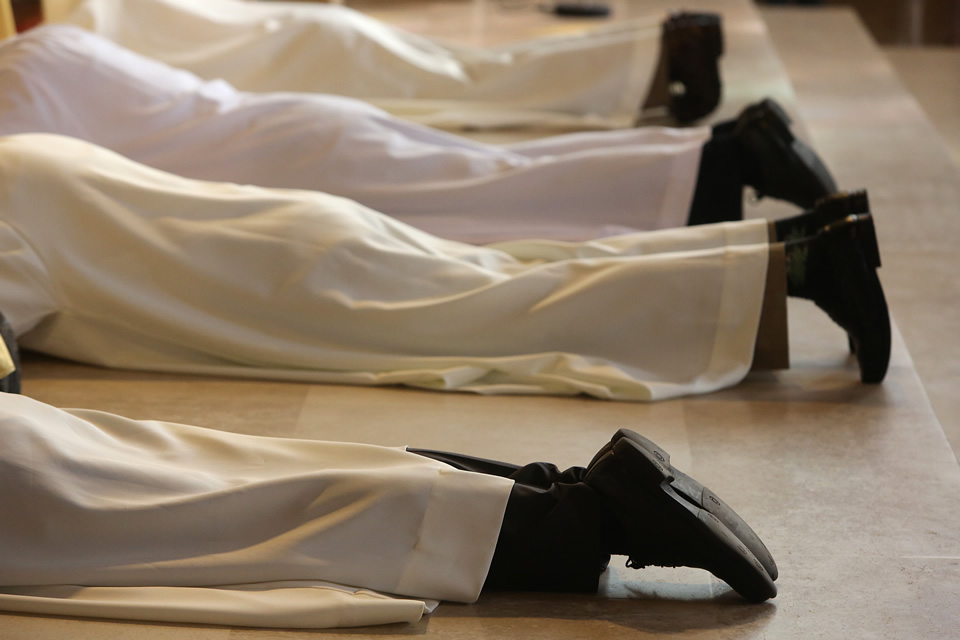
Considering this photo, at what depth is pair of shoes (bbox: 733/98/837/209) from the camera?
92.6 inches

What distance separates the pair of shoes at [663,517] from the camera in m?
1.36

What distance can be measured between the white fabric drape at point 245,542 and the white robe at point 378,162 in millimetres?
1180

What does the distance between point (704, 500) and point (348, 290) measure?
836mm

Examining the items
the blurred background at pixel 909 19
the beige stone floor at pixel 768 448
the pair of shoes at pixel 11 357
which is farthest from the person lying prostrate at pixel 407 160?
the blurred background at pixel 909 19

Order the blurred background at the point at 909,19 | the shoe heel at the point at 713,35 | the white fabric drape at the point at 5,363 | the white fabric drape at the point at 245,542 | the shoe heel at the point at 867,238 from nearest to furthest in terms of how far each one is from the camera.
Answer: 1. the white fabric drape at the point at 245,542
2. the white fabric drape at the point at 5,363
3. the shoe heel at the point at 867,238
4. the shoe heel at the point at 713,35
5. the blurred background at the point at 909,19

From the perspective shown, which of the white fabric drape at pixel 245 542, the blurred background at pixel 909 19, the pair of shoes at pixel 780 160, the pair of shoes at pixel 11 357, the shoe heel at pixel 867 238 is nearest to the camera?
the white fabric drape at pixel 245 542

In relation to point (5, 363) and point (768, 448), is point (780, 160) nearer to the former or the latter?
point (768, 448)

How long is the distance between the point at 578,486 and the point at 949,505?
66 centimetres

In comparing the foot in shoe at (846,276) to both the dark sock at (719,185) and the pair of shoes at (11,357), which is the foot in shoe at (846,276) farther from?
the pair of shoes at (11,357)

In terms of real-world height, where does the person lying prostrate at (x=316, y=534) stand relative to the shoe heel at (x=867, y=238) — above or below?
below

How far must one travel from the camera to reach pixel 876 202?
9.91 feet

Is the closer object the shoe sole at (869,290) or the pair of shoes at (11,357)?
the pair of shoes at (11,357)

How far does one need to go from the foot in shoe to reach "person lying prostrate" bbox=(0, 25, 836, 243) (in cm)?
51

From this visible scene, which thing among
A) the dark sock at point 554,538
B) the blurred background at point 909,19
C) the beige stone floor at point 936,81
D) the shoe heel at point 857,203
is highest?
the shoe heel at point 857,203
